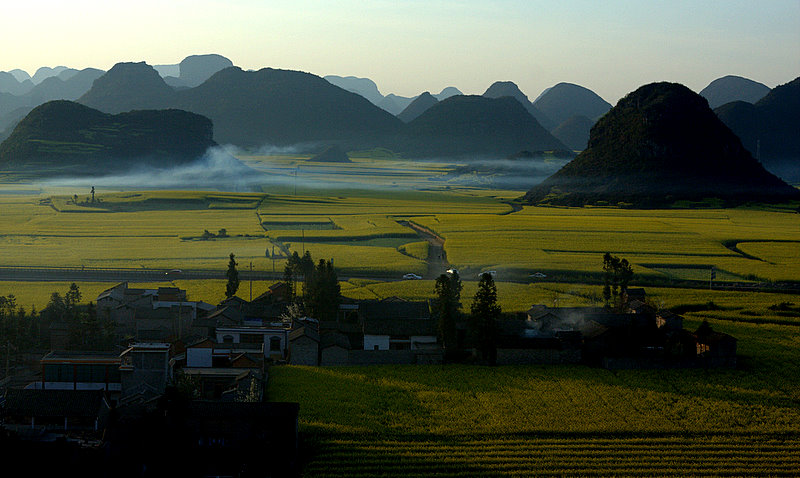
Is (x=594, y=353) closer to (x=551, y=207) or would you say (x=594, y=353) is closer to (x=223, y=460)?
(x=223, y=460)

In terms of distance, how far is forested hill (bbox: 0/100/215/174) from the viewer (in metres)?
112

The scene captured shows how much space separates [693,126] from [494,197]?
26.3 meters

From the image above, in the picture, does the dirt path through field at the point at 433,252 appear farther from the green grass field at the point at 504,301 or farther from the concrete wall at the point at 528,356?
the concrete wall at the point at 528,356

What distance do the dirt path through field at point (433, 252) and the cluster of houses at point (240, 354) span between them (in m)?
12.4

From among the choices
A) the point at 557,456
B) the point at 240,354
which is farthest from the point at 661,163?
the point at 557,456

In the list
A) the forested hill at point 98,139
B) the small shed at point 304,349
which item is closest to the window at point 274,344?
the small shed at point 304,349

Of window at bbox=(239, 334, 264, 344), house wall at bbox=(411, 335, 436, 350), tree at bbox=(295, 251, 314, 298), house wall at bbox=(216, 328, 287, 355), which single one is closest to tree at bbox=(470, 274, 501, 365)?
house wall at bbox=(411, 335, 436, 350)

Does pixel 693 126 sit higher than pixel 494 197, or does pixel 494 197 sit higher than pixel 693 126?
pixel 693 126

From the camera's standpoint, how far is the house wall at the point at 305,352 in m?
27.0

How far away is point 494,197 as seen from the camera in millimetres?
108625

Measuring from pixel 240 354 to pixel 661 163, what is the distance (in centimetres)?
8081

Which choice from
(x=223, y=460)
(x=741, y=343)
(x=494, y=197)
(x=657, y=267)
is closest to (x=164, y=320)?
(x=223, y=460)

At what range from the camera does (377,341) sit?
29.1 m

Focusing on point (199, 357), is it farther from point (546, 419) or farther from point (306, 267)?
point (306, 267)
